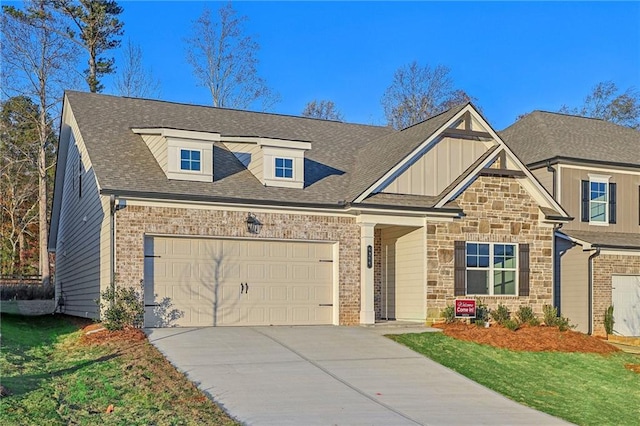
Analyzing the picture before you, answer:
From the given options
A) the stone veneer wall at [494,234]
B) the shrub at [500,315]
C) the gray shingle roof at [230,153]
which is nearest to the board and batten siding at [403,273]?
the stone veneer wall at [494,234]

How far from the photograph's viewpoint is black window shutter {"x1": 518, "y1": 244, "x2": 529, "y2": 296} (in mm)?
19406

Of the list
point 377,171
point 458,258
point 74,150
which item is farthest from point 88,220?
point 458,258

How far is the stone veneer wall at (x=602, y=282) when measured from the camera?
72.9 ft

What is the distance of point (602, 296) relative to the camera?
22.3 meters

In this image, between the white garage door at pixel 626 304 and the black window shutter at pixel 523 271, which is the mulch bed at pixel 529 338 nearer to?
the black window shutter at pixel 523 271

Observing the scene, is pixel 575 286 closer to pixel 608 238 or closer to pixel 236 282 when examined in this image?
pixel 608 238

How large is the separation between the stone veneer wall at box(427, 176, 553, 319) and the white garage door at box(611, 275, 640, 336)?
426 cm

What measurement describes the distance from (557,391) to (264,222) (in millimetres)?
8051

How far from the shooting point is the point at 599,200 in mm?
24016

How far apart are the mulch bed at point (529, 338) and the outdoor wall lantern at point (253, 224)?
519 centimetres

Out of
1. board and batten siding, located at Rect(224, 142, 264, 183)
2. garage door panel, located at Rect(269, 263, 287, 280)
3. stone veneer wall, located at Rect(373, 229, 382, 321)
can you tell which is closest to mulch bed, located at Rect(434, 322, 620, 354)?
stone veneer wall, located at Rect(373, 229, 382, 321)

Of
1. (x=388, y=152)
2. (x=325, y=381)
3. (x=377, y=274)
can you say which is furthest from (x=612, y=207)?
(x=325, y=381)

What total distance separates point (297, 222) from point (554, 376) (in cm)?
722

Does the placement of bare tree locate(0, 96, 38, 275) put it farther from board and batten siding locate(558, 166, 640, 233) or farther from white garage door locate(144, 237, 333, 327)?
board and batten siding locate(558, 166, 640, 233)
